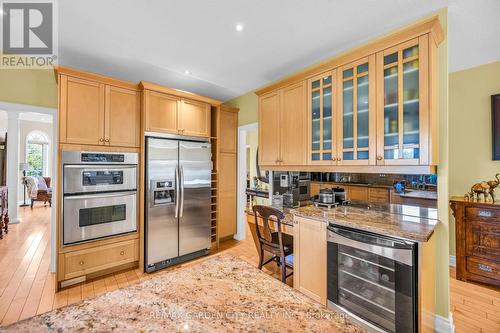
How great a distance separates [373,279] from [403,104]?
153 cm

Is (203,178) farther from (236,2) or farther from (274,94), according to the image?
(236,2)

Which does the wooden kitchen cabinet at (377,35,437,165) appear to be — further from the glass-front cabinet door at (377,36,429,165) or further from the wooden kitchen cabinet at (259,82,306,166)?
the wooden kitchen cabinet at (259,82,306,166)

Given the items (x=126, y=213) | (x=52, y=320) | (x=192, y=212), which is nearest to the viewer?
(x=52, y=320)

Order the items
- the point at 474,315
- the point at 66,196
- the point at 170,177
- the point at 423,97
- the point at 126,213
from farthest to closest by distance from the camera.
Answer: the point at 170,177
the point at 126,213
the point at 66,196
the point at 474,315
the point at 423,97

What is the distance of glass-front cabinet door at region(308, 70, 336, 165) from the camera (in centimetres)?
256

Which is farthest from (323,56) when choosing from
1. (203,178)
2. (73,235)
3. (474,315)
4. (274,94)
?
(73,235)

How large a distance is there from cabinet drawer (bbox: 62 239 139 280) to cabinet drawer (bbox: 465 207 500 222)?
419 centimetres

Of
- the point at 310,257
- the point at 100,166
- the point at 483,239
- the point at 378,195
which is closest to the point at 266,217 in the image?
the point at 310,257

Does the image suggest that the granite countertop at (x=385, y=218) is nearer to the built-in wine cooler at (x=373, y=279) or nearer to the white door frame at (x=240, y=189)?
the built-in wine cooler at (x=373, y=279)

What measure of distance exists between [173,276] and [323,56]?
2.88 m

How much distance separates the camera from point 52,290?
262 cm

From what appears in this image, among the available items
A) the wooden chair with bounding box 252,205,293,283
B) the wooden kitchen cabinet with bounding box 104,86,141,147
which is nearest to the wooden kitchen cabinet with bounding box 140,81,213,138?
the wooden kitchen cabinet with bounding box 104,86,141,147

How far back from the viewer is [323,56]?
2.85 meters

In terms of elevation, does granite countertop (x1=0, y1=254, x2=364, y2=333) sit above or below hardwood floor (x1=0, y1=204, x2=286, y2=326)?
above
